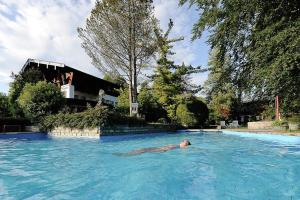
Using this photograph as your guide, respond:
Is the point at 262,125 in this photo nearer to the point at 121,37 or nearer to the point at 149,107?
the point at 149,107

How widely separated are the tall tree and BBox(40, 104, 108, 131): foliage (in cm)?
661

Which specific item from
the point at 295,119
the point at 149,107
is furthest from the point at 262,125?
the point at 149,107

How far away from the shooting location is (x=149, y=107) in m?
30.1

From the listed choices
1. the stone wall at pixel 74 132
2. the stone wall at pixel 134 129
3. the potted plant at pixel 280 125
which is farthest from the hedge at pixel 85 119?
the potted plant at pixel 280 125

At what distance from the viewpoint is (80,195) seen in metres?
5.38

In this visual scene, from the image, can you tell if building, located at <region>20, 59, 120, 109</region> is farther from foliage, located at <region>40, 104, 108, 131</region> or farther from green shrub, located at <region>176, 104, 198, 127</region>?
green shrub, located at <region>176, 104, 198, 127</region>

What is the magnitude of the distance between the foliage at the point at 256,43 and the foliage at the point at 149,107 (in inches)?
746

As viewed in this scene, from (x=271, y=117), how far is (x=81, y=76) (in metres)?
18.2

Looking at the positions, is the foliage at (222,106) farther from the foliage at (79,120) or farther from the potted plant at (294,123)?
the foliage at (79,120)

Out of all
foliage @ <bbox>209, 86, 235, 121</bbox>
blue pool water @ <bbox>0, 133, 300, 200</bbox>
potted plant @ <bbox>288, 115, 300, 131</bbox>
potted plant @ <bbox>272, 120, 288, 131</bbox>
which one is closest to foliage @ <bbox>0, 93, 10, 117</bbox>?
blue pool water @ <bbox>0, 133, 300, 200</bbox>

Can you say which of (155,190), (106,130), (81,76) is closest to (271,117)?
(106,130)

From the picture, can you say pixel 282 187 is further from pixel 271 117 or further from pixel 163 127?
pixel 271 117

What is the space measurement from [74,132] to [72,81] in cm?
1140

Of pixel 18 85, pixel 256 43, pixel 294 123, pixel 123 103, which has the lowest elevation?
pixel 294 123
